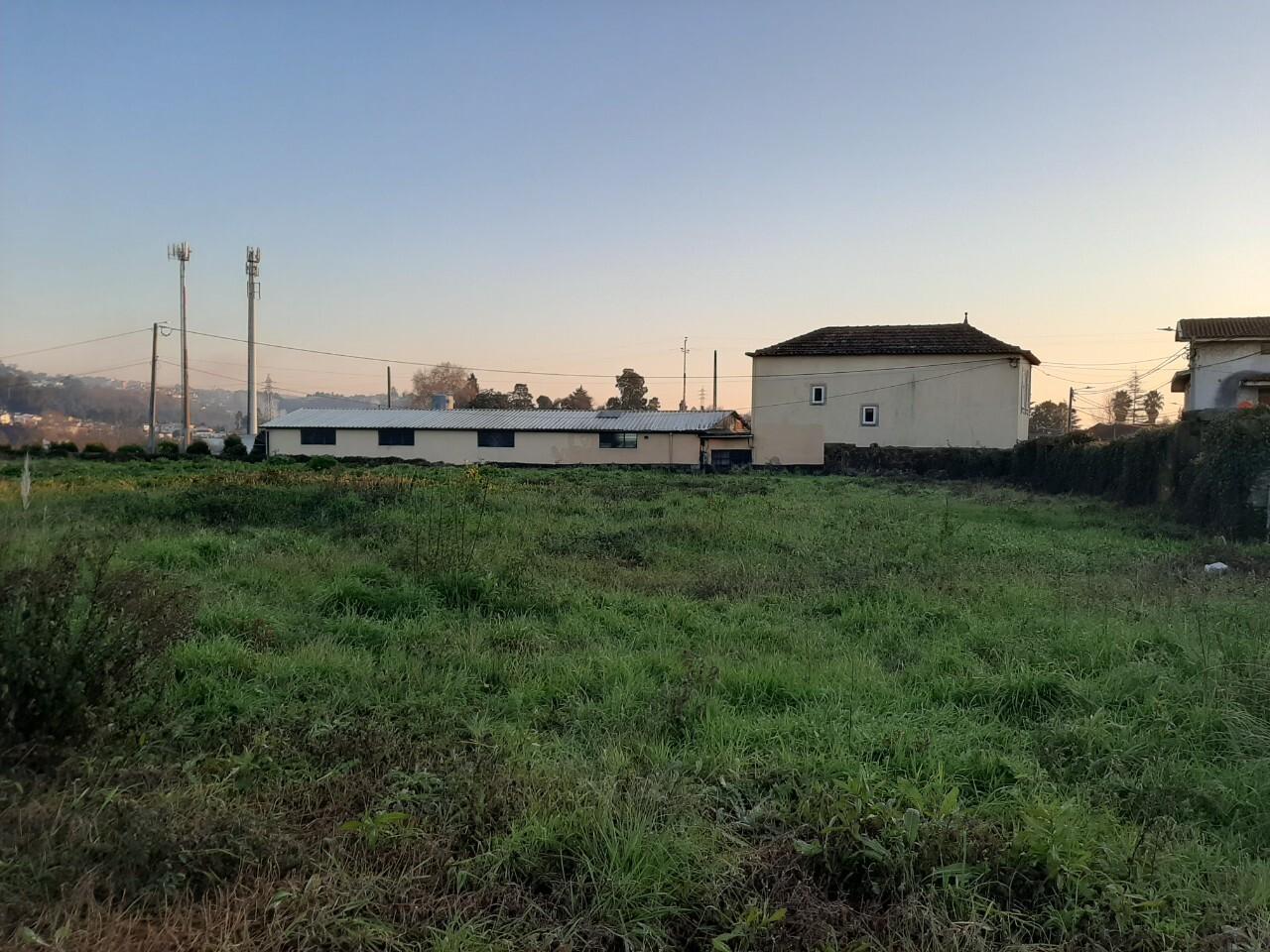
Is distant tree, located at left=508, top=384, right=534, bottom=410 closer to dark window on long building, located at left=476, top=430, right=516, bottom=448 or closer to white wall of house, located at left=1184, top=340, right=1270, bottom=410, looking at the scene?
dark window on long building, located at left=476, top=430, right=516, bottom=448

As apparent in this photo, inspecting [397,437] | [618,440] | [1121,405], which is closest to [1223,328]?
[618,440]

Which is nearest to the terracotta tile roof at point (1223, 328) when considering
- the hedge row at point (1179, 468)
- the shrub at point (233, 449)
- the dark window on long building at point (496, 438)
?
the hedge row at point (1179, 468)

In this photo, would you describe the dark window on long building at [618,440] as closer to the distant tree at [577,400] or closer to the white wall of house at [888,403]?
the white wall of house at [888,403]

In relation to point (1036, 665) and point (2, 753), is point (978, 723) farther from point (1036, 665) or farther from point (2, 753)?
point (2, 753)

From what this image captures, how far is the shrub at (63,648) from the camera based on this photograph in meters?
3.06

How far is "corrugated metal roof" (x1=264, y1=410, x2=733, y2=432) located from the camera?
38875 mm

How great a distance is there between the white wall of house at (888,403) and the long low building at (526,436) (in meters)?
2.23

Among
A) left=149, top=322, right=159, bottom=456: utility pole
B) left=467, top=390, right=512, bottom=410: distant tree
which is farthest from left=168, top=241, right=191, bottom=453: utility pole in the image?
left=467, top=390, right=512, bottom=410: distant tree

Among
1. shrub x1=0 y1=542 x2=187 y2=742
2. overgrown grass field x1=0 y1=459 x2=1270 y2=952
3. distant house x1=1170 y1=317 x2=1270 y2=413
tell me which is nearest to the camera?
overgrown grass field x1=0 y1=459 x2=1270 y2=952

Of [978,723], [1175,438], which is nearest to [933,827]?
[978,723]

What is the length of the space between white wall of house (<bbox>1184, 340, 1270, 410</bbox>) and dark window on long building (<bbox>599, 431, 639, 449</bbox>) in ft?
75.7

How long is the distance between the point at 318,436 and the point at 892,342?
1204 inches

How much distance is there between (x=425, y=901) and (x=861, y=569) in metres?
6.70

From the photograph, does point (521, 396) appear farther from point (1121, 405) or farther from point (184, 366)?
point (1121, 405)
